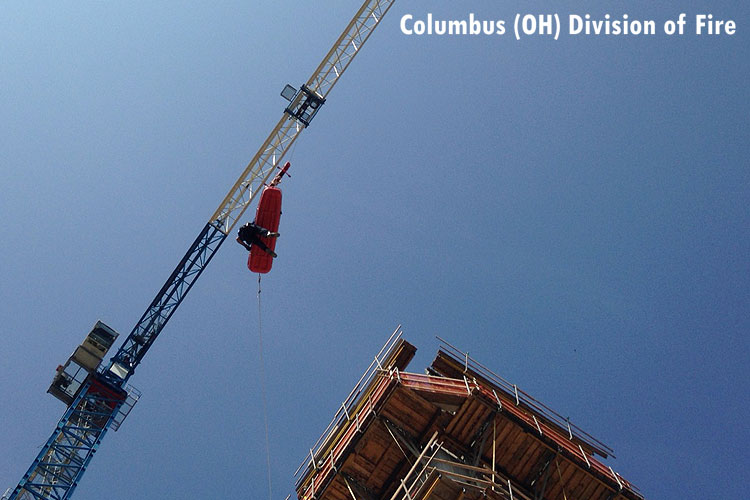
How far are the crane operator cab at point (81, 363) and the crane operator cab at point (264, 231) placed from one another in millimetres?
22085

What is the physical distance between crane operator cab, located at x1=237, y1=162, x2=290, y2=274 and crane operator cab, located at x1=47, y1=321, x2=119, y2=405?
869 inches

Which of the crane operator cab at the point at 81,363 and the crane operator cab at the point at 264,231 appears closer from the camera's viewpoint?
the crane operator cab at the point at 264,231

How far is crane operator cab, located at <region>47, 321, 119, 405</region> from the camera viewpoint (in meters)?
58.6

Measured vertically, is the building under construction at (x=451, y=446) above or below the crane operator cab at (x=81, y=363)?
above

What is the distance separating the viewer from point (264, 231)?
42.8m

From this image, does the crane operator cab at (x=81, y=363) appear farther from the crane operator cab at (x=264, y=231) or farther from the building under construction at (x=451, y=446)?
the building under construction at (x=451, y=446)

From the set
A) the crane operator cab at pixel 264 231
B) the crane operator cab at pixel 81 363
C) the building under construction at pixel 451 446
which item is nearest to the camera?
the building under construction at pixel 451 446

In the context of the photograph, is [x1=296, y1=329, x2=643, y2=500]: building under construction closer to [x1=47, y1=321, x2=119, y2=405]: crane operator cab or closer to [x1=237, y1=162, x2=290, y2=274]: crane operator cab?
[x1=237, y1=162, x2=290, y2=274]: crane operator cab

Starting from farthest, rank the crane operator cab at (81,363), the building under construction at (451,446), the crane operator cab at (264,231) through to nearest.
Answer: the crane operator cab at (81,363) → the crane operator cab at (264,231) → the building under construction at (451,446)

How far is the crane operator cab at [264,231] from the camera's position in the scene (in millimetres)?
42844

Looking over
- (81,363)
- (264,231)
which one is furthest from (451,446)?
(81,363)

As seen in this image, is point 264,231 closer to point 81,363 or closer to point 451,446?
point 451,446

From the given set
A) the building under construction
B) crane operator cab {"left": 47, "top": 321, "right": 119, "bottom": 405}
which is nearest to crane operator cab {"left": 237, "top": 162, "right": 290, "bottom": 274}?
the building under construction

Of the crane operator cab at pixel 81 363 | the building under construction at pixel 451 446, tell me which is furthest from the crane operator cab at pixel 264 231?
the crane operator cab at pixel 81 363
